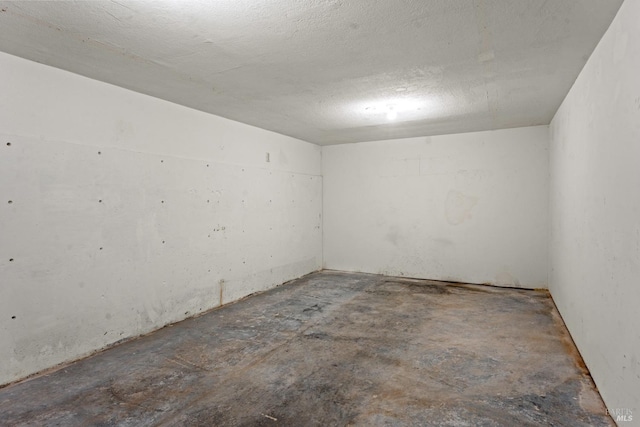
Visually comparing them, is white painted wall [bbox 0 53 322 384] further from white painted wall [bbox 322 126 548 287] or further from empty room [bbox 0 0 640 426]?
white painted wall [bbox 322 126 548 287]

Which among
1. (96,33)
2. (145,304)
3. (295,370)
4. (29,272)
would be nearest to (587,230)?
(295,370)

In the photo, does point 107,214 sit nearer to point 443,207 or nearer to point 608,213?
point 608,213

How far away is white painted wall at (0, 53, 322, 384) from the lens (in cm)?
250

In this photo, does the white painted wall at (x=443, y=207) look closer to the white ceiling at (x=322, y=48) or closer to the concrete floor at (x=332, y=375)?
the concrete floor at (x=332, y=375)

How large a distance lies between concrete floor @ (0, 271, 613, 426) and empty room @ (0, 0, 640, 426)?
0.07 feet

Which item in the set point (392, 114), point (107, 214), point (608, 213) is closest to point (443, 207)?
point (392, 114)

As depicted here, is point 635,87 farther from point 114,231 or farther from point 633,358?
point 114,231

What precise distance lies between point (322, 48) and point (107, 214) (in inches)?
93.2

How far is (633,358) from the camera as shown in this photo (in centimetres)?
169

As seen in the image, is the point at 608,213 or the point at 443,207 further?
the point at 443,207

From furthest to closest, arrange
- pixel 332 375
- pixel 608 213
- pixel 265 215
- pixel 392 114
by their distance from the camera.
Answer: pixel 265 215 → pixel 392 114 → pixel 332 375 → pixel 608 213

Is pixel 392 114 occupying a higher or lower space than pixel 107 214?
higher

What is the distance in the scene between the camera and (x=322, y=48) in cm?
235

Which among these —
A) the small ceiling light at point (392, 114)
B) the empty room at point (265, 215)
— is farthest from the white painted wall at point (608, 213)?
the small ceiling light at point (392, 114)
